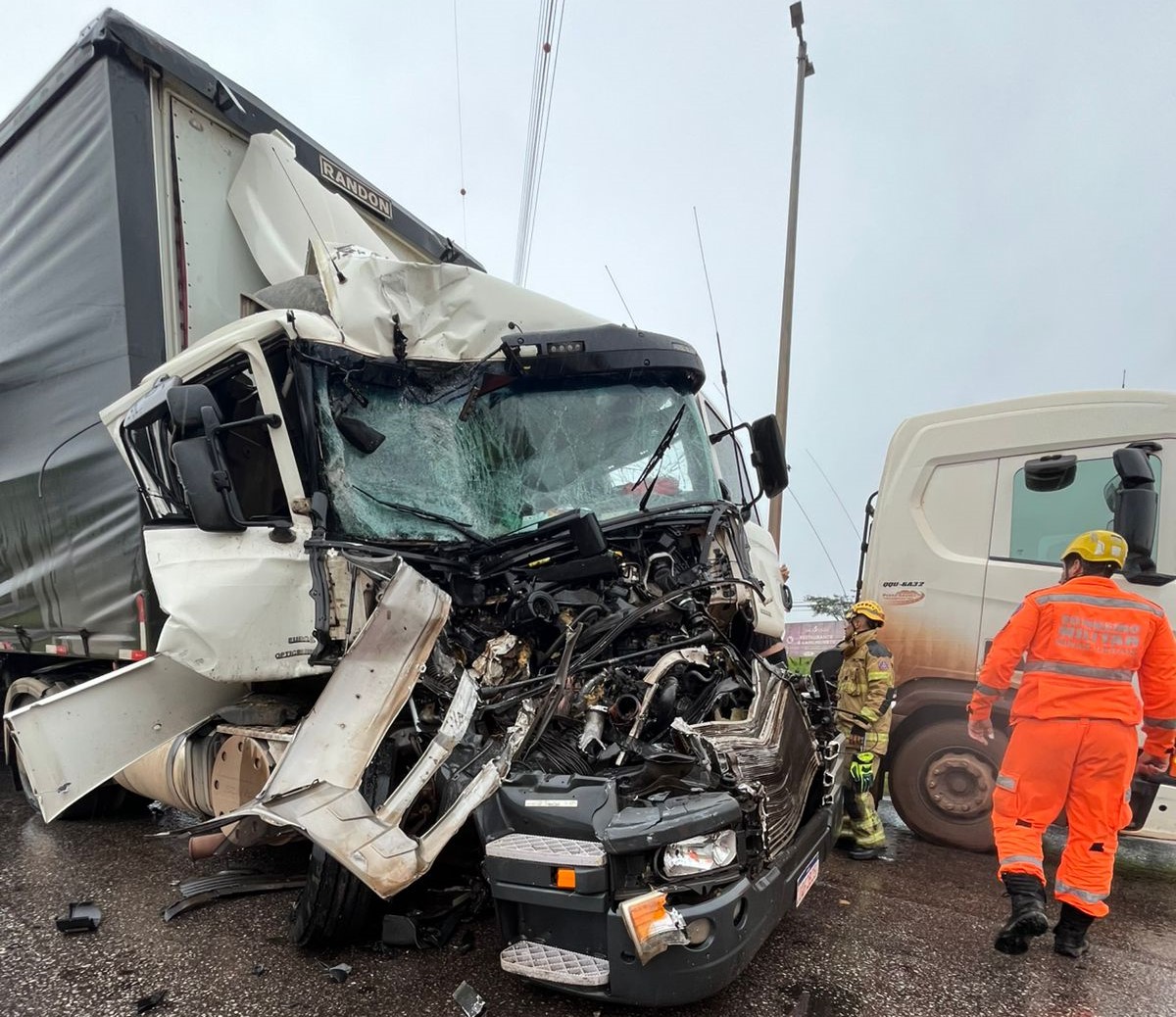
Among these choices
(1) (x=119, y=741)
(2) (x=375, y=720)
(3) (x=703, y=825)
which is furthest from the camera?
(1) (x=119, y=741)

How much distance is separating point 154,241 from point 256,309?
62 centimetres

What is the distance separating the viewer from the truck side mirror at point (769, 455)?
4297 millimetres

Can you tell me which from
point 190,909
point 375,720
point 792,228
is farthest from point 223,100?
point 792,228

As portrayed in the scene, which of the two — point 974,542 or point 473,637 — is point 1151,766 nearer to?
point 974,542

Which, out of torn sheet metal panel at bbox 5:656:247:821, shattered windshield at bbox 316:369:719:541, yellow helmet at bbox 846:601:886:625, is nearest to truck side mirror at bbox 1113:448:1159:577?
yellow helmet at bbox 846:601:886:625

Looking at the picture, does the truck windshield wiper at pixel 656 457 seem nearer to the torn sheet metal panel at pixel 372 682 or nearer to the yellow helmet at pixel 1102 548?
the torn sheet metal panel at pixel 372 682

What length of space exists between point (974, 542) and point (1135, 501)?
102 cm

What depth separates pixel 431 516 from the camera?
336 centimetres

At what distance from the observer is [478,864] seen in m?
2.96

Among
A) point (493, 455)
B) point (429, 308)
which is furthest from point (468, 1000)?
point (429, 308)

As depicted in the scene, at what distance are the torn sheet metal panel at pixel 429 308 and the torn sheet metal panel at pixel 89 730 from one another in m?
1.76

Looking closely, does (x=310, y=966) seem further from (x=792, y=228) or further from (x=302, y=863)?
(x=792, y=228)

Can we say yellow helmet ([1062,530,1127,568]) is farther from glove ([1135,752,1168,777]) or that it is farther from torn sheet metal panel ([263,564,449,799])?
torn sheet metal panel ([263,564,449,799])

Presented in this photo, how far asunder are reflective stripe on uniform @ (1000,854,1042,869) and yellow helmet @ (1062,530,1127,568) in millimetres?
1306
